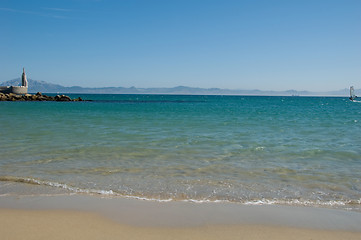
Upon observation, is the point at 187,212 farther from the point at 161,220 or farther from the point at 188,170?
the point at 188,170

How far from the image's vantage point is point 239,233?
453 cm

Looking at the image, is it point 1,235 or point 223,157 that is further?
point 223,157

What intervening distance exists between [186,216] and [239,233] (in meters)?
1.00

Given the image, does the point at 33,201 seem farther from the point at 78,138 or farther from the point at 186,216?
the point at 78,138

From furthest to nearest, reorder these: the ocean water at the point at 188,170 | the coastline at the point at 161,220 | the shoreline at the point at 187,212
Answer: the ocean water at the point at 188,170 < the shoreline at the point at 187,212 < the coastline at the point at 161,220

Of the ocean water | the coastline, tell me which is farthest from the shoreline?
the ocean water

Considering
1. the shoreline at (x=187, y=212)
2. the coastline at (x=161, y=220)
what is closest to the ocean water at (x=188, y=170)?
the shoreline at (x=187, y=212)

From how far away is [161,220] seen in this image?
500cm

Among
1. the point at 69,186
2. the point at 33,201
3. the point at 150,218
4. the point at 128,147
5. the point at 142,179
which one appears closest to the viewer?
the point at 150,218

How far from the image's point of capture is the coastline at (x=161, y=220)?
4.48m

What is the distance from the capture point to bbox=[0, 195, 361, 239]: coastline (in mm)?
4477

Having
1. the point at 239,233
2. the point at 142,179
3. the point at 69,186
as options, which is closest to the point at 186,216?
the point at 239,233

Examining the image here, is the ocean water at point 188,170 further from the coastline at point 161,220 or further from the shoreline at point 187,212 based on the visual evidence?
→ the coastline at point 161,220

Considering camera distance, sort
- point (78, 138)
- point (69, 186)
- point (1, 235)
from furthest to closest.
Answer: point (78, 138)
point (69, 186)
point (1, 235)
